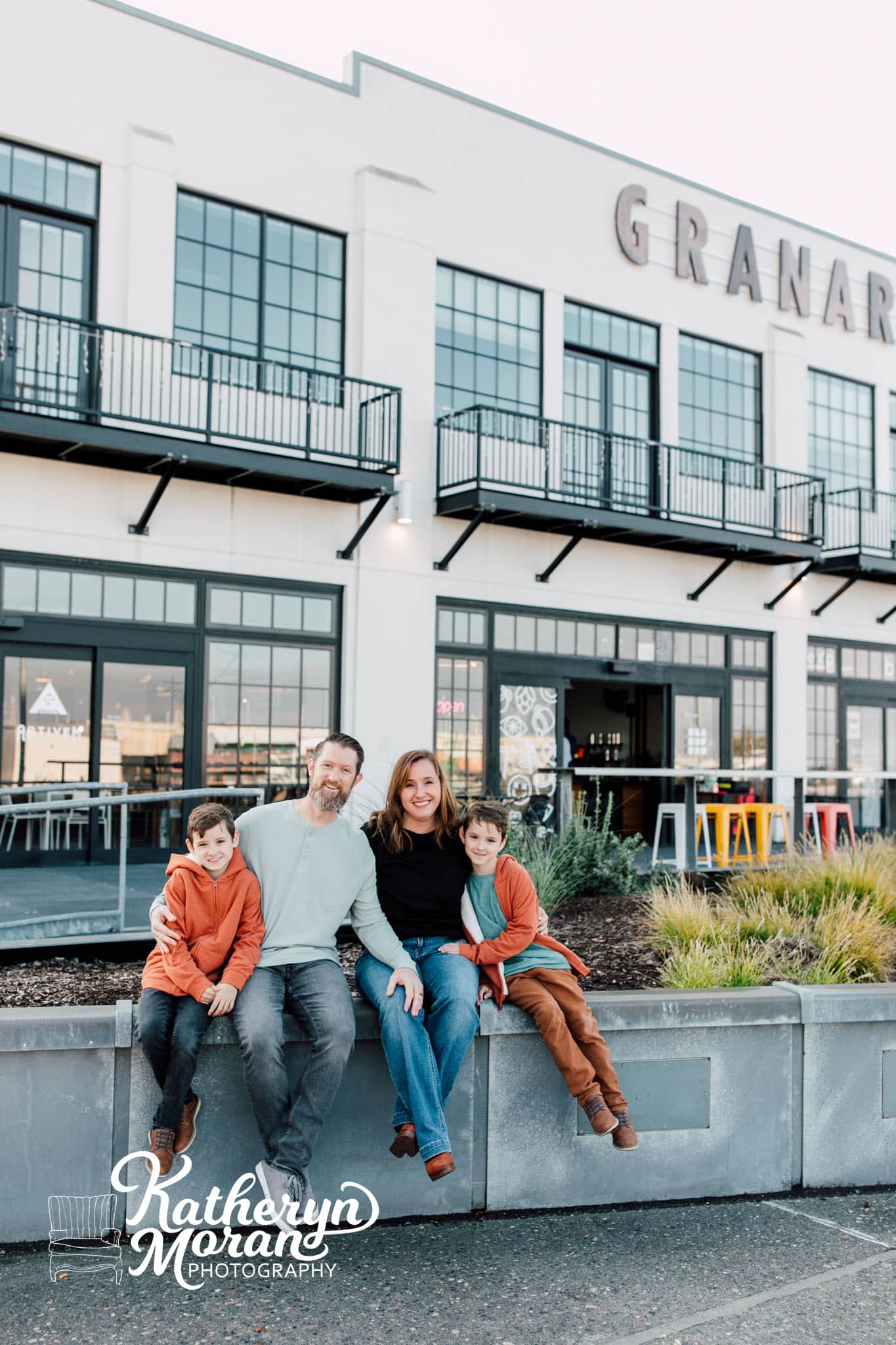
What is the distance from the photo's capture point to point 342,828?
4.85 metres

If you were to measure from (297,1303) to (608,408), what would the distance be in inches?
579

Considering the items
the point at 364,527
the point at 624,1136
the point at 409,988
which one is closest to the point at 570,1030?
the point at 624,1136

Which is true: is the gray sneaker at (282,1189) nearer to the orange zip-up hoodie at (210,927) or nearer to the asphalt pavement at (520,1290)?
the asphalt pavement at (520,1290)

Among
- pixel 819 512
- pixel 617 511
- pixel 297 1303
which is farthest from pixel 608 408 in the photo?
pixel 297 1303

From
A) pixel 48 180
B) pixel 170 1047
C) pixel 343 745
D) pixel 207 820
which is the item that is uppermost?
pixel 48 180

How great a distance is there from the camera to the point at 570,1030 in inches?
187

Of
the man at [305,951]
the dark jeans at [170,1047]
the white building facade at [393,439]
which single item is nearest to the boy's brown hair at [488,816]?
the man at [305,951]

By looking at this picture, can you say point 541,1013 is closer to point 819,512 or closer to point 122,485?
point 122,485

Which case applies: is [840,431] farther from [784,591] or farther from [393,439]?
[393,439]

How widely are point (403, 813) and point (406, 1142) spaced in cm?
131

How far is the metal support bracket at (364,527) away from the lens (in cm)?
1388

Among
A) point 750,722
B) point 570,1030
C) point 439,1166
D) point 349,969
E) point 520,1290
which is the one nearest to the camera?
point 520,1290

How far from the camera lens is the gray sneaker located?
4258 mm

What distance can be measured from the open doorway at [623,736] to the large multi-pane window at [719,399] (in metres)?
3.93
